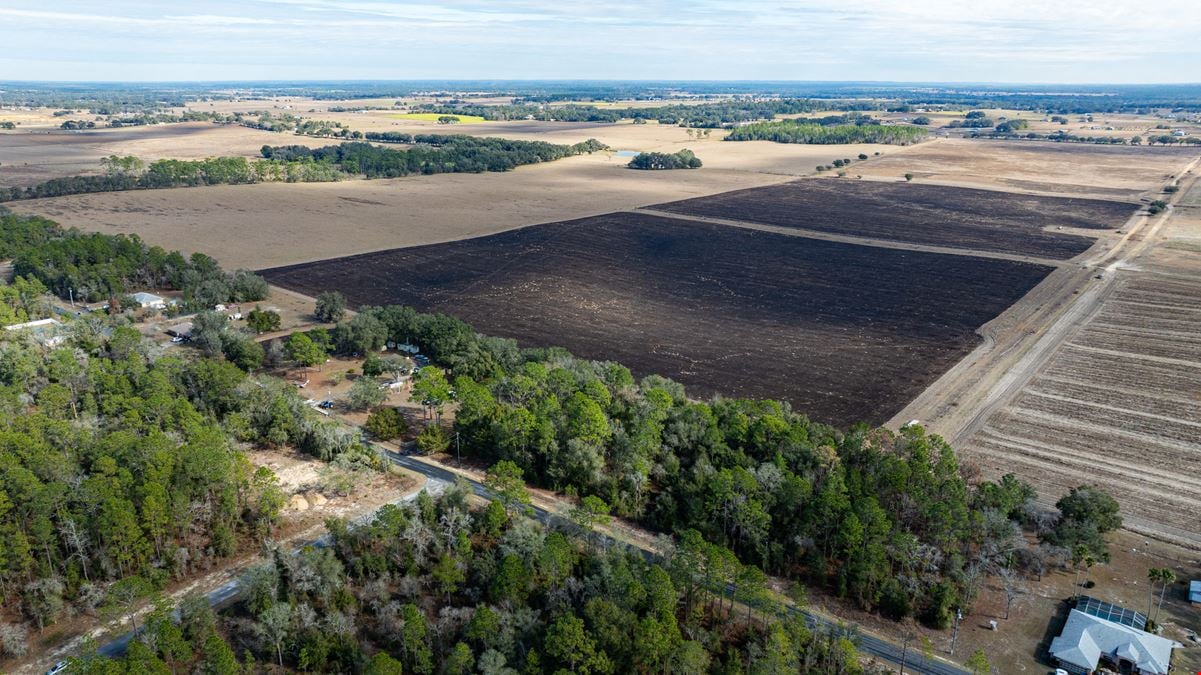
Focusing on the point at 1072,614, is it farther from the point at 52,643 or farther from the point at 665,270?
the point at 665,270

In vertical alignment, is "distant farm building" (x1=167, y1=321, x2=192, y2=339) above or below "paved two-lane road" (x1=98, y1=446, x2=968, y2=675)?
above

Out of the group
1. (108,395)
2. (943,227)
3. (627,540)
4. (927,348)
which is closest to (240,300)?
(108,395)

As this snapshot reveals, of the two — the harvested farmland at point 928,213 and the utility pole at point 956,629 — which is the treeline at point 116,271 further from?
the harvested farmland at point 928,213

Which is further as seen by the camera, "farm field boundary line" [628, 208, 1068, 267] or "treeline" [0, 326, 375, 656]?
"farm field boundary line" [628, 208, 1068, 267]

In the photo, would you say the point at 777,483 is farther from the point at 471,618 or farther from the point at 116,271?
the point at 116,271

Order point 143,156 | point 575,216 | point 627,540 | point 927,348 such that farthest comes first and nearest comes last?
1. point 143,156
2. point 575,216
3. point 927,348
4. point 627,540

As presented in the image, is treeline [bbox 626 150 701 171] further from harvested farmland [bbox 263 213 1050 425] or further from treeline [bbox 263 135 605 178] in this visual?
harvested farmland [bbox 263 213 1050 425]

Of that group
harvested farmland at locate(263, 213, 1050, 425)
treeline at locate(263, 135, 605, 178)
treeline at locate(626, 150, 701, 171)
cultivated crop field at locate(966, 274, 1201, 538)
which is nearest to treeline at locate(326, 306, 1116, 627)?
cultivated crop field at locate(966, 274, 1201, 538)
